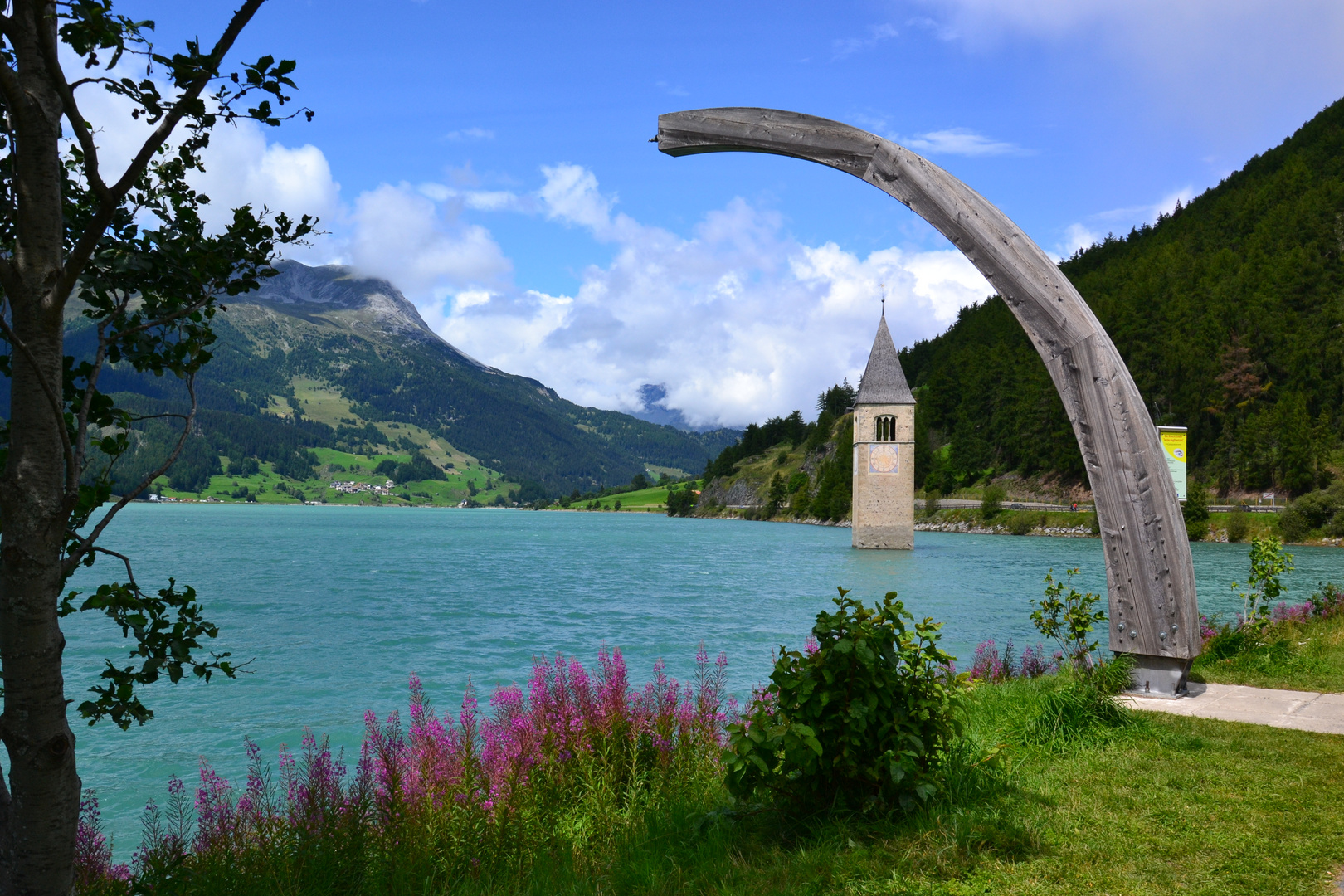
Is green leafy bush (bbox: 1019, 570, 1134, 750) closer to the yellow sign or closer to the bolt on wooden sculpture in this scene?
the bolt on wooden sculpture

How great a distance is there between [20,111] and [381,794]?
177 inches


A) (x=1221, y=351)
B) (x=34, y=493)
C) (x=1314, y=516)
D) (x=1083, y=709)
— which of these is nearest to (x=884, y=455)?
Answer: (x=1314, y=516)

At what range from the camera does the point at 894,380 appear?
68.3 m

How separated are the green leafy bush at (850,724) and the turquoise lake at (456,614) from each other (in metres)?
8.18

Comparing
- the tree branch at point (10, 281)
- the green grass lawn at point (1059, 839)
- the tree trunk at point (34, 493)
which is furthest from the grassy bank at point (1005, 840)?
the tree branch at point (10, 281)

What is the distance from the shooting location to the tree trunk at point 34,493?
248cm

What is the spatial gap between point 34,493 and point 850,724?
349 centimetres

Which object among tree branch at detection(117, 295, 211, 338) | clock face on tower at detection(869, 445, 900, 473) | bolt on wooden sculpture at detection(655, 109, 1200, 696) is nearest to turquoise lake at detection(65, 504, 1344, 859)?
clock face on tower at detection(869, 445, 900, 473)

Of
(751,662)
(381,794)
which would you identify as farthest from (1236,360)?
(381,794)

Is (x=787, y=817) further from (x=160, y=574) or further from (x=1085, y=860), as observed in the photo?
(x=160, y=574)

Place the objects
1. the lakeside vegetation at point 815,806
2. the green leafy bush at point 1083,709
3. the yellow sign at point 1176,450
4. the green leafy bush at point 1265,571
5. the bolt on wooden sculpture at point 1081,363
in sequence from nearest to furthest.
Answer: the lakeside vegetation at point 815,806 < the green leafy bush at point 1083,709 < the bolt on wooden sculpture at point 1081,363 < the yellow sign at point 1176,450 < the green leafy bush at point 1265,571

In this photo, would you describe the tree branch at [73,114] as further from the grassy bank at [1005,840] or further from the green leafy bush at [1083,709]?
the green leafy bush at [1083,709]

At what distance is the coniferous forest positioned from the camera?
73188 millimetres

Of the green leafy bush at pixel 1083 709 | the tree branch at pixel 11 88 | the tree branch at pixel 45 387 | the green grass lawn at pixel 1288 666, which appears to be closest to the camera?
the tree branch at pixel 11 88
